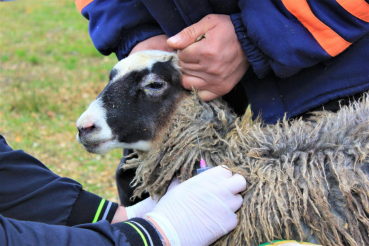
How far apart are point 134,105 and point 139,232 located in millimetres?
641

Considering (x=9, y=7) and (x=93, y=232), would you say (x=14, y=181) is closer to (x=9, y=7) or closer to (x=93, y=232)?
(x=93, y=232)

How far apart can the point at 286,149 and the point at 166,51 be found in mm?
795

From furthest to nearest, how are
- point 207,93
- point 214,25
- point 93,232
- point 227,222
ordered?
point 207,93
point 214,25
point 227,222
point 93,232

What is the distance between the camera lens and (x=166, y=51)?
1953 millimetres

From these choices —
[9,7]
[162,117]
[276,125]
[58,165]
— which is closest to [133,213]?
[162,117]

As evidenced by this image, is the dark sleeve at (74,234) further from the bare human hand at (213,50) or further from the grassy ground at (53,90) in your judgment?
the grassy ground at (53,90)

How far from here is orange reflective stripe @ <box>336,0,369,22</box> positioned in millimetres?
1467

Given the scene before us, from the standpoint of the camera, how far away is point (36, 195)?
177 cm

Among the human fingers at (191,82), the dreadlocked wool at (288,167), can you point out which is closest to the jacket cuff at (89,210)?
the dreadlocked wool at (288,167)

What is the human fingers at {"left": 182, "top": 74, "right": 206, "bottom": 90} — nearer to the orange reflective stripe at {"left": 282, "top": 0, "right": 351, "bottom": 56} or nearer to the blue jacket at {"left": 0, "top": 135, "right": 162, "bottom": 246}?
the orange reflective stripe at {"left": 282, "top": 0, "right": 351, "bottom": 56}

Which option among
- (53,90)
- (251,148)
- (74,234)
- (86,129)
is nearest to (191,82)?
(251,148)

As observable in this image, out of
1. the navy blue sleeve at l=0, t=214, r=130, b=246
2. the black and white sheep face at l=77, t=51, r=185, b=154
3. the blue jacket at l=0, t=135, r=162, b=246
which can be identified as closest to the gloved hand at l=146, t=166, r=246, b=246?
the blue jacket at l=0, t=135, r=162, b=246

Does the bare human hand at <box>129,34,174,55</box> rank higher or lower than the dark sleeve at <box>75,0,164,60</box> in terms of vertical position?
lower

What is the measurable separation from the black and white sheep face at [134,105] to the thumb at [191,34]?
0.19 m
